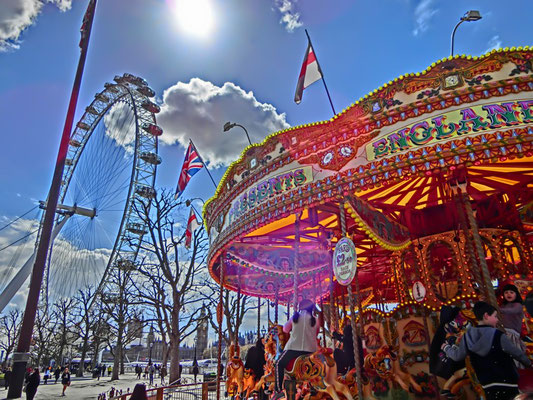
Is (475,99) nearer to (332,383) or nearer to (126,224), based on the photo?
(332,383)

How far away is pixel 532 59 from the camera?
4293mm

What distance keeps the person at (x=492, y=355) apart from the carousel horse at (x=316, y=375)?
226cm

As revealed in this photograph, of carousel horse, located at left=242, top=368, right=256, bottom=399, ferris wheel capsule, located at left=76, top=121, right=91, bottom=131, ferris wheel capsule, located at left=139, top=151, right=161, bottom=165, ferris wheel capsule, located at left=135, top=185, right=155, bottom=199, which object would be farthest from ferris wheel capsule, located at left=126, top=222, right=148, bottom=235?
carousel horse, located at left=242, top=368, right=256, bottom=399

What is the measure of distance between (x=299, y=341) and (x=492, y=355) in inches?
107

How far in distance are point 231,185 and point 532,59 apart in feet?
16.5

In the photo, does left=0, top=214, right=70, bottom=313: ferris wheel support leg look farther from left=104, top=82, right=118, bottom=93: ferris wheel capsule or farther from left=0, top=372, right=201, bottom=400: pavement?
left=104, top=82, right=118, bottom=93: ferris wheel capsule

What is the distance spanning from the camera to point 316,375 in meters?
4.85

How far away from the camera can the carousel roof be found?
14.3 ft

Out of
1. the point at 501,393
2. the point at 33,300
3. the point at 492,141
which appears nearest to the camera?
the point at 501,393

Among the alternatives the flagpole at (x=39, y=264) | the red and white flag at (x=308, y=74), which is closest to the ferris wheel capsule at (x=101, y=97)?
the flagpole at (x=39, y=264)

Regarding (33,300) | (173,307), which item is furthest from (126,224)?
(33,300)

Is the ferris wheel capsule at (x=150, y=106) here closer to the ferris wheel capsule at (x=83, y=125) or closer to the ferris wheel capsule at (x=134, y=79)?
the ferris wheel capsule at (x=134, y=79)

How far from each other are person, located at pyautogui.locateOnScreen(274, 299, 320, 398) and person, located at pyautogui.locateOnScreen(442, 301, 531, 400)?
2.36 meters

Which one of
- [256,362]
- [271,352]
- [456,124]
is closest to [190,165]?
[256,362]
